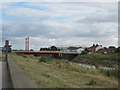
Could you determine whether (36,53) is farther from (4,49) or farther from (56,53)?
(4,49)

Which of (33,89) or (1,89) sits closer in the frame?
(33,89)

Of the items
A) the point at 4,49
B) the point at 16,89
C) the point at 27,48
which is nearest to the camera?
the point at 16,89

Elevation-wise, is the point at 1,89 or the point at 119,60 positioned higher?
the point at 119,60

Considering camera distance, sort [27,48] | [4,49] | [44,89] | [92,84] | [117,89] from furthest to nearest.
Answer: [27,48] → [4,49] → [92,84] → [117,89] → [44,89]

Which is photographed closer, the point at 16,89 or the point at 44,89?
the point at 16,89

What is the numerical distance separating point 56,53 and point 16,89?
386 feet

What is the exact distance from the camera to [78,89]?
452 inches

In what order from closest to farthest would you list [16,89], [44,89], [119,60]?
[16,89] < [44,89] < [119,60]

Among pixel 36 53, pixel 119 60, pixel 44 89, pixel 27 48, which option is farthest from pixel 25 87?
pixel 27 48

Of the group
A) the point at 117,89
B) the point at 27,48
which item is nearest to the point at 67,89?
the point at 117,89

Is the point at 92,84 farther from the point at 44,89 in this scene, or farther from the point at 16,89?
the point at 16,89

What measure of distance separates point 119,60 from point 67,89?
426cm

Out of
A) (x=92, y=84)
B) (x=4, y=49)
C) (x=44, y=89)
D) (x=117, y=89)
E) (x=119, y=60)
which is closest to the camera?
(x=44, y=89)

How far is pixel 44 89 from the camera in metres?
10.6
